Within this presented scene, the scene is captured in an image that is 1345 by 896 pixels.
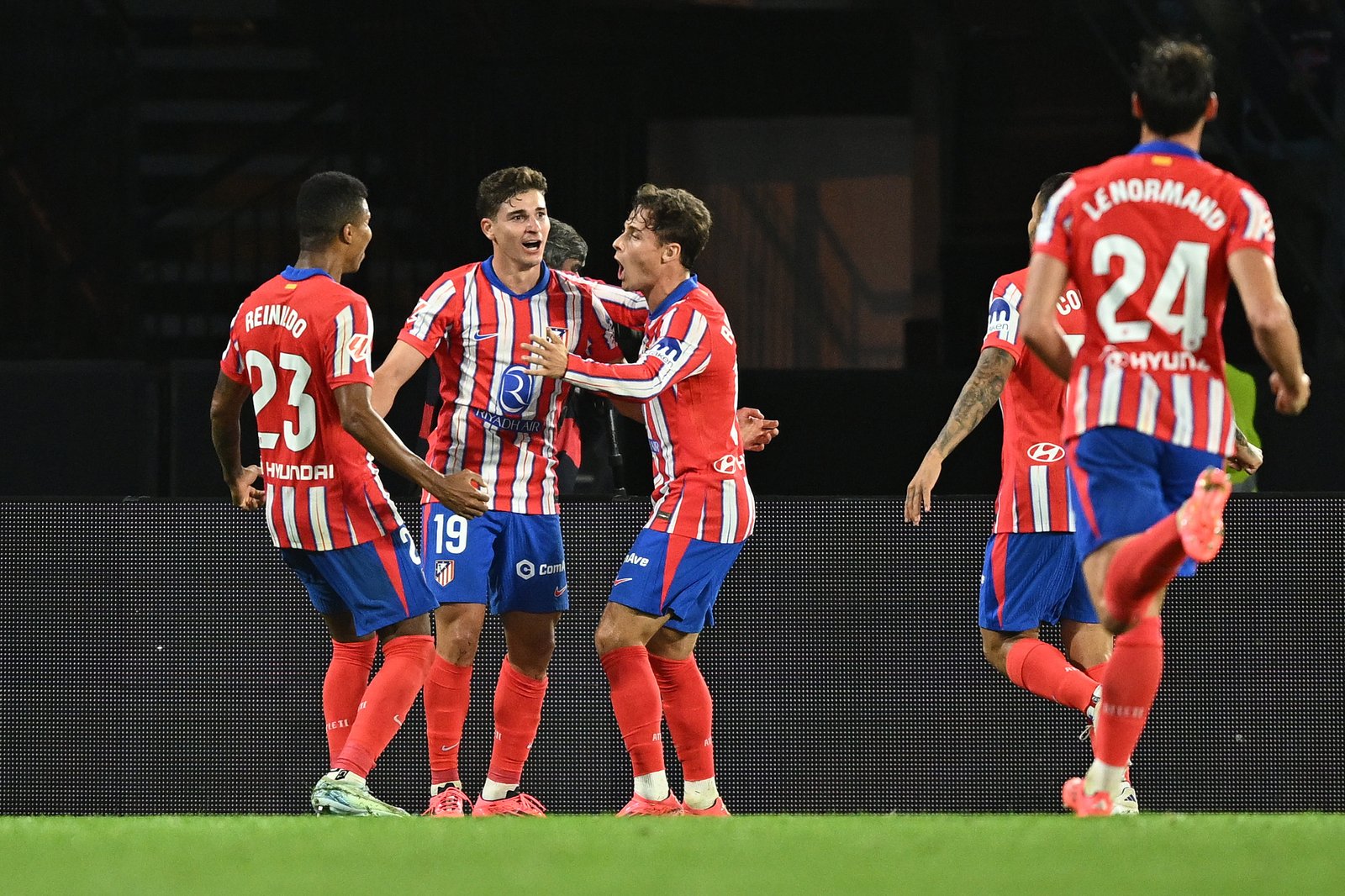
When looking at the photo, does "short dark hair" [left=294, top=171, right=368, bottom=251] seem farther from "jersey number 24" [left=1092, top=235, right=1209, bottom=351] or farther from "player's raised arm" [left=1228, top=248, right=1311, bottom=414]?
"player's raised arm" [left=1228, top=248, right=1311, bottom=414]

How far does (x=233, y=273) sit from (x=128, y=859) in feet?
17.7

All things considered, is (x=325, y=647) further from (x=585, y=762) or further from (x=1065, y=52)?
(x=1065, y=52)

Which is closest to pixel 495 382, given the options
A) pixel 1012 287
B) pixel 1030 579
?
pixel 1012 287

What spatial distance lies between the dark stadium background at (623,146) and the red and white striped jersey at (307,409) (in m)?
2.63

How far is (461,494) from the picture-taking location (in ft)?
15.8

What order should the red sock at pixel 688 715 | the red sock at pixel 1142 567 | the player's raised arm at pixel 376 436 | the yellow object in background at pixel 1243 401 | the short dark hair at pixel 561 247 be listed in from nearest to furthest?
the red sock at pixel 1142 567
the player's raised arm at pixel 376 436
the red sock at pixel 688 715
the short dark hair at pixel 561 247
the yellow object in background at pixel 1243 401

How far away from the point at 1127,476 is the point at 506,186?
2216 mm

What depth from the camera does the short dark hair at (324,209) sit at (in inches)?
191

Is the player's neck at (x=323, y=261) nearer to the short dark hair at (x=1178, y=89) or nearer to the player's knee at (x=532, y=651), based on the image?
the player's knee at (x=532, y=651)

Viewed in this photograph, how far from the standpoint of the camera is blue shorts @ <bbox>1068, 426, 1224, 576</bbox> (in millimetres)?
3664

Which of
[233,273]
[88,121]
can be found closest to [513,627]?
[233,273]

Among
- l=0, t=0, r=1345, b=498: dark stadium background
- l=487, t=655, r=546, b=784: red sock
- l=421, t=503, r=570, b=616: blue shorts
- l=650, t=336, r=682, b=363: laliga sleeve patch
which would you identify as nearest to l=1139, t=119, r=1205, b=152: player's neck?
l=650, t=336, r=682, b=363: laliga sleeve patch

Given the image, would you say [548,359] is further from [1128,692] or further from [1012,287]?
[1128,692]

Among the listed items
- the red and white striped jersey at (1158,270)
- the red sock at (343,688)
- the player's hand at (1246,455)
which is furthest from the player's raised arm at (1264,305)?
the red sock at (343,688)
